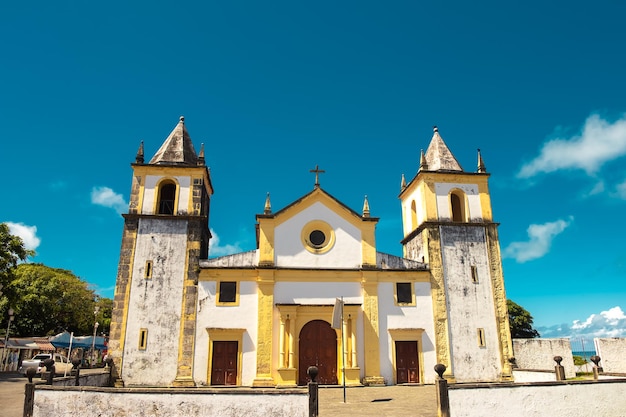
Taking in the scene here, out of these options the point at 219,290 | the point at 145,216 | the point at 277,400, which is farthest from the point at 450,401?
the point at 145,216

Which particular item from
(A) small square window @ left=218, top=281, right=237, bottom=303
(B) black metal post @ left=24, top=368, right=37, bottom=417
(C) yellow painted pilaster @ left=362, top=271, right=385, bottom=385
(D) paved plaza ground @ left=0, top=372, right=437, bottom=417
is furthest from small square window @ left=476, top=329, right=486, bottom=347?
(B) black metal post @ left=24, top=368, right=37, bottom=417

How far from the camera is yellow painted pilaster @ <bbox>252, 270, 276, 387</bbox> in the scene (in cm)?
2089

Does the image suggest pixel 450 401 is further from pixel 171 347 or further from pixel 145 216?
pixel 145 216

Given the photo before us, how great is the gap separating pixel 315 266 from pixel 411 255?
Answer: 6.74 meters

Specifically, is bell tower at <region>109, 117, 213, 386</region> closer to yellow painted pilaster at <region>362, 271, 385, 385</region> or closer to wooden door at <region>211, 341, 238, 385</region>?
wooden door at <region>211, 341, 238, 385</region>

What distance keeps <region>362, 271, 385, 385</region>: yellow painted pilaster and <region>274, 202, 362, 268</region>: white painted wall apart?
3.65ft

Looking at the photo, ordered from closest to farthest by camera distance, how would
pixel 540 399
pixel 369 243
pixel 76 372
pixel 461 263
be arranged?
pixel 540 399
pixel 76 372
pixel 369 243
pixel 461 263

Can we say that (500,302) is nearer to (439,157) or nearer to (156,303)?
(439,157)

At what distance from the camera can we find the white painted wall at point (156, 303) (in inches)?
822

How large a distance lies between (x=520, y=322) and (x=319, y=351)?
31970 millimetres

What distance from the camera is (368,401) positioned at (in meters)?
15.7

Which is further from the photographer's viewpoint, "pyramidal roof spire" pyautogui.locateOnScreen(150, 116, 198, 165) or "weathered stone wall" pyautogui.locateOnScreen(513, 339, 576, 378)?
"pyramidal roof spire" pyautogui.locateOnScreen(150, 116, 198, 165)

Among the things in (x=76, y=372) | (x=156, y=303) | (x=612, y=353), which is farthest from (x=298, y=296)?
(x=612, y=353)

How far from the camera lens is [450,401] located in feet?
37.5
